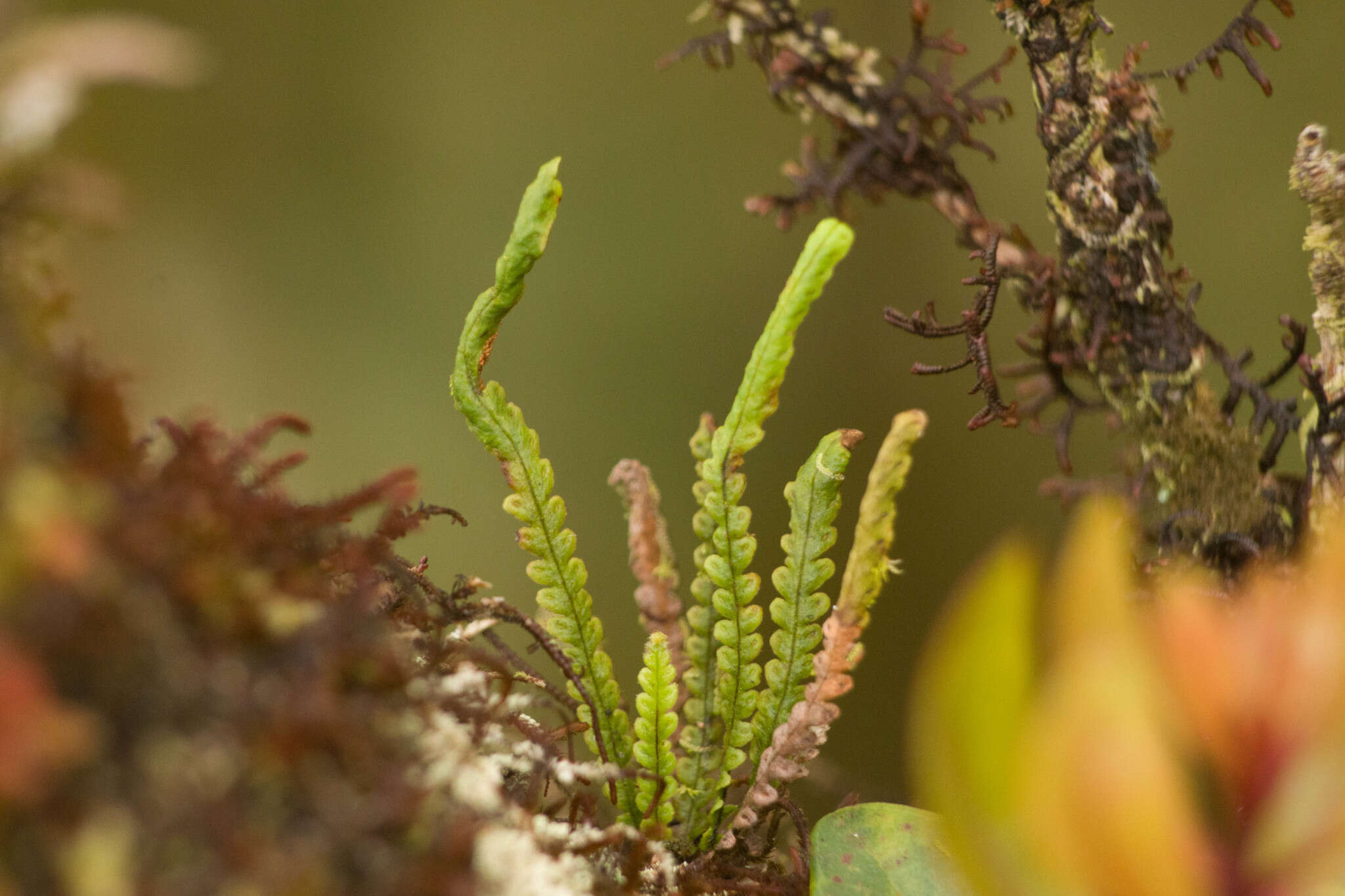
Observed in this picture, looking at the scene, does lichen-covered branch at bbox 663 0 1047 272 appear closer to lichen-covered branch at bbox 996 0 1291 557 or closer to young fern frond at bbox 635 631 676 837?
lichen-covered branch at bbox 996 0 1291 557

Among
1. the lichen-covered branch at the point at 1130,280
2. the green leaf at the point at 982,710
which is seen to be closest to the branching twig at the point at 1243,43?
the lichen-covered branch at the point at 1130,280

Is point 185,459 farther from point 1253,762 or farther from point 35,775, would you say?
point 1253,762

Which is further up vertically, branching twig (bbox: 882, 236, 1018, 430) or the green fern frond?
branching twig (bbox: 882, 236, 1018, 430)

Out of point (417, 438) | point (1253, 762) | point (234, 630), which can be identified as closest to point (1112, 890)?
point (1253, 762)

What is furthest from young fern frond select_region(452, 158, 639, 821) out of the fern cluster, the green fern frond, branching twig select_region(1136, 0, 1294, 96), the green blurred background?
branching twig select_region(1136, 0, 1294, 96)

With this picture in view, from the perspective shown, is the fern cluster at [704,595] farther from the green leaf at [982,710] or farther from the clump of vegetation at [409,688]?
the green leaf at [982,710]

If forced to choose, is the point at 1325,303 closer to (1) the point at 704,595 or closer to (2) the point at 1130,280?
(2) the point at 1130,280
